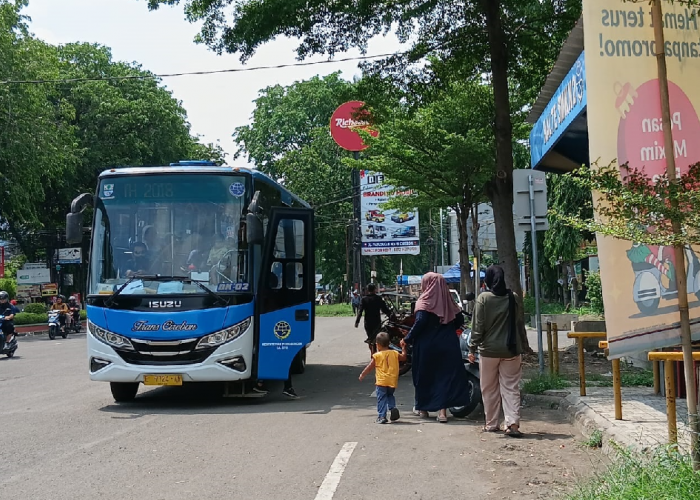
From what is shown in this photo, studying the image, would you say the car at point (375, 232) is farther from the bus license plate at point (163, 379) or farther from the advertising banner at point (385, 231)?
the bus license plate at point (163, 379)

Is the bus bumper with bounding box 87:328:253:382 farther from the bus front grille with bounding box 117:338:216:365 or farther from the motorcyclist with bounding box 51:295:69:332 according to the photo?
the motorcyclist with bounding box 51:295:69:332

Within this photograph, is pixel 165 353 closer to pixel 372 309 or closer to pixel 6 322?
pixel 372 309

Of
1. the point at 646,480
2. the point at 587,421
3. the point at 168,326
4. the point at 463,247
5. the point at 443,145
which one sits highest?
the point at 443,145

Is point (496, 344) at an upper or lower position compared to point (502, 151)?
lower

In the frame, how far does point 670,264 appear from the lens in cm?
591

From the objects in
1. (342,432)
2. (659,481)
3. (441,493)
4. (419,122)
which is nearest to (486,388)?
(342,432)

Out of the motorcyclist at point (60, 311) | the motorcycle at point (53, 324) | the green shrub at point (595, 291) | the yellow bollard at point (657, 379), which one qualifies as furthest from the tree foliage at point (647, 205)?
the motorcyclist at point (60, 311)

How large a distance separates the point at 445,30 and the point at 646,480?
1314cm

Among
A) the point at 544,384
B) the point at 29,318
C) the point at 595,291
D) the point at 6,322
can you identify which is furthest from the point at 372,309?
the point at 29,318

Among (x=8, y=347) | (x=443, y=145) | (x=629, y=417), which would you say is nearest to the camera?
(x=629, y=417)

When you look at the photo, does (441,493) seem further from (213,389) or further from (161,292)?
(213,389)

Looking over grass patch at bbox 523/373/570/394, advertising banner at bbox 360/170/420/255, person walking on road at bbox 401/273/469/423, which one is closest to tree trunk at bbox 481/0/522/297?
grass patch at bbox 523/373/570/394

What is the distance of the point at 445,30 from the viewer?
55.2ft

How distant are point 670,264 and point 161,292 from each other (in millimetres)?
6694
